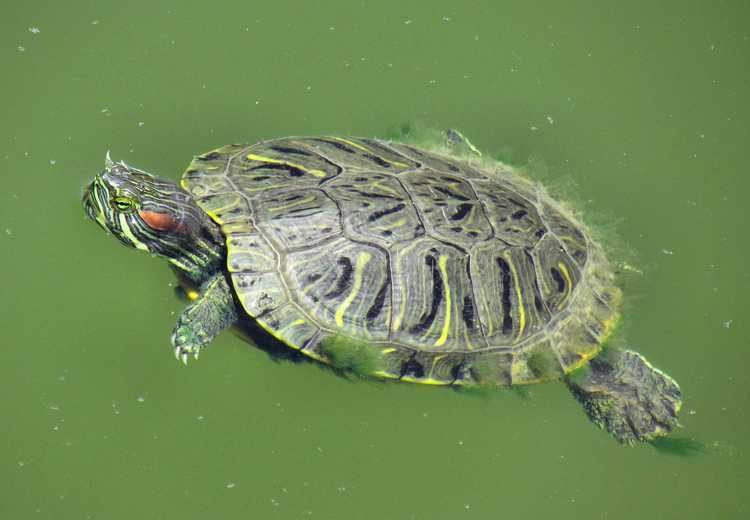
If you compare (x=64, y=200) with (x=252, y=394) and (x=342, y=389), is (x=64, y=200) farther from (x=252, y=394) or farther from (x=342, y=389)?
(x=342, y=389)

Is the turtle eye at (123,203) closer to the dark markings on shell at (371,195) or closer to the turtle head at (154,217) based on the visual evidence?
the turtle head at (154,217)

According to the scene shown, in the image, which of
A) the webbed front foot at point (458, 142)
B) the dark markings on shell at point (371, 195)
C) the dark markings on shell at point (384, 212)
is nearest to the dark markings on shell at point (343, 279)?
the dark markings on shell at point (384, 212)

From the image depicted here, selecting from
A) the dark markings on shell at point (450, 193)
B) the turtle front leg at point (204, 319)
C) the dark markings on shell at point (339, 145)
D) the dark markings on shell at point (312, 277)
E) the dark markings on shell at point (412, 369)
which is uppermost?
the dark markings on shell at point (339, 145)

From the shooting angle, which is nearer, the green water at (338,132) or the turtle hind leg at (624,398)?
the green water at (338,132)

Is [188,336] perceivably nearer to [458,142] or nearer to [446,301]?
[446,301]

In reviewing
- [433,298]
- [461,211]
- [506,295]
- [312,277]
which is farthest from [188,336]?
[506,295]

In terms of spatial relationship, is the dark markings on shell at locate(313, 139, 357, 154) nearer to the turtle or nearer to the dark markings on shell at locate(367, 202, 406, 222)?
the turtle

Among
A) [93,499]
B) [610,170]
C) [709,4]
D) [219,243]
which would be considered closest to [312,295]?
[219,243]
